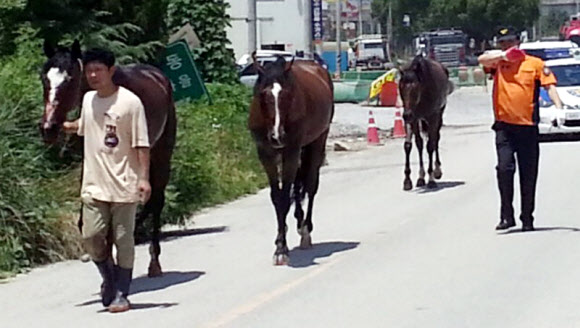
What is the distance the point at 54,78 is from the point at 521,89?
5.61 metres

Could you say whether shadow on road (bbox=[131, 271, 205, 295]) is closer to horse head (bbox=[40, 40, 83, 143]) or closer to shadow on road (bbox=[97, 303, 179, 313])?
shadow on road (bbox=[97, 303, 179, 313])

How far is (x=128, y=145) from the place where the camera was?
10.1 m

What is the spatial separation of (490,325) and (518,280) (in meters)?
2.00

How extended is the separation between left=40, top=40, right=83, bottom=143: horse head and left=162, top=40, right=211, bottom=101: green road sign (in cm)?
752

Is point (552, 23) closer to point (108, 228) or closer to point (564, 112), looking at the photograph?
point (564, 112)

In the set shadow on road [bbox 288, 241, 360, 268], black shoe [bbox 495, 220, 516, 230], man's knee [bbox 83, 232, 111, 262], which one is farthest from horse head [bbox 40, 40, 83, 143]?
black shoe [bbox 495, 220, 516, 230]

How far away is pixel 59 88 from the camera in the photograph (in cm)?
1091

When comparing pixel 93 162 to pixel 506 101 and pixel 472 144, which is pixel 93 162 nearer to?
pixel 506 101

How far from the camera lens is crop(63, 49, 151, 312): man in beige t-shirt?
10094 mm

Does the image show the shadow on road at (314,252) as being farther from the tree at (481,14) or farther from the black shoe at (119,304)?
the tree at (481,14)

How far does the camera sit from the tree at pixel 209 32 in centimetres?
2886

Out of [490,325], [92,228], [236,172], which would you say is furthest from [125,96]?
[236,172]

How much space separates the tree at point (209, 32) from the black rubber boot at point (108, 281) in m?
17.7

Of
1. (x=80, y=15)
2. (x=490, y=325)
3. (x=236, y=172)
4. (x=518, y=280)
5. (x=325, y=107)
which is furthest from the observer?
(x=236, y=172)
